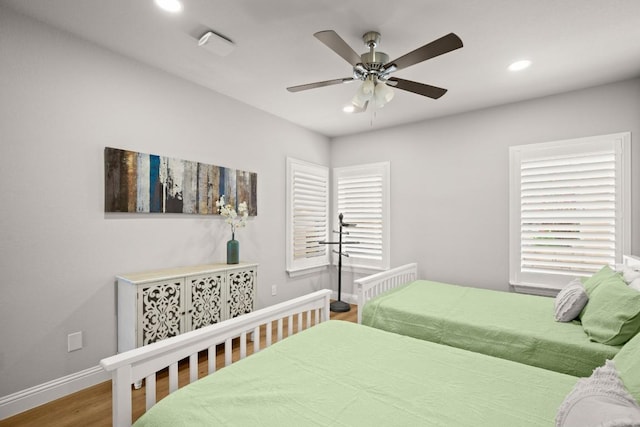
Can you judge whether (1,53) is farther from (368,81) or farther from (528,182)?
(528,182)

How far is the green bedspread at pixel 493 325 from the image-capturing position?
1.78 metres

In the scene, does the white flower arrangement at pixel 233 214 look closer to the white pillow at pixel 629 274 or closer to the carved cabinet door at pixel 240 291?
the carved cabinet door at pixel 240 291

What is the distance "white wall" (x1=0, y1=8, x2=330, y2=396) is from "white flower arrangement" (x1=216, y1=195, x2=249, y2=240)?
0.24m

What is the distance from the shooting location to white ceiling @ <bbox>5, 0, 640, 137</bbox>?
1.93m

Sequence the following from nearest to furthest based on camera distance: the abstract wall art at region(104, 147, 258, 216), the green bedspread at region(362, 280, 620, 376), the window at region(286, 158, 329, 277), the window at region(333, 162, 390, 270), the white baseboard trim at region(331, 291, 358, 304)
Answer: the green bedspread at region(362, 280, 620, 376) → the abstract wall art at region(104, 147, 258, 216) → the window at region(286, 158, 329, 277) → the window at region(333, 162, 390, 270) → the white baseboard trim at region(331, 291, 358, 304)

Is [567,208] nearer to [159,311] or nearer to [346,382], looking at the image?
[346,382]

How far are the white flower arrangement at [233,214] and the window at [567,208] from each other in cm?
297

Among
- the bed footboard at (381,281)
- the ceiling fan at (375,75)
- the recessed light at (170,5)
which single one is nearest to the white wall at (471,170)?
the bed footboard at (381,281)

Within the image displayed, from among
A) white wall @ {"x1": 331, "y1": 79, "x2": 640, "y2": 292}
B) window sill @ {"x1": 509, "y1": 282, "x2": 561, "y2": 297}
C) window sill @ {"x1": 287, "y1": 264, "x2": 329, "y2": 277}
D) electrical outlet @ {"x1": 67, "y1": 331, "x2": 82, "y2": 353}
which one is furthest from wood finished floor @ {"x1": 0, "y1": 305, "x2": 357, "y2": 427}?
window sill @ {"x1": 509, "y1": 282, "x2": 561, "y2": 297}

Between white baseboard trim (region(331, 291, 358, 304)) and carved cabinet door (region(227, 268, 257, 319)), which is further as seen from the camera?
white baseboard trim (region(331, 291, 358, 304))

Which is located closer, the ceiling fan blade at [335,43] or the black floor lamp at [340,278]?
the ceiling fan blade at [335,43]

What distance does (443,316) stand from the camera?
2.29m

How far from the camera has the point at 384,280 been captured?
3.14 m

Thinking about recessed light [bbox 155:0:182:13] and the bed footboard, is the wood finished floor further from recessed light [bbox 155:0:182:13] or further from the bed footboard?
recessed light [bbox 155:0:182:13]
